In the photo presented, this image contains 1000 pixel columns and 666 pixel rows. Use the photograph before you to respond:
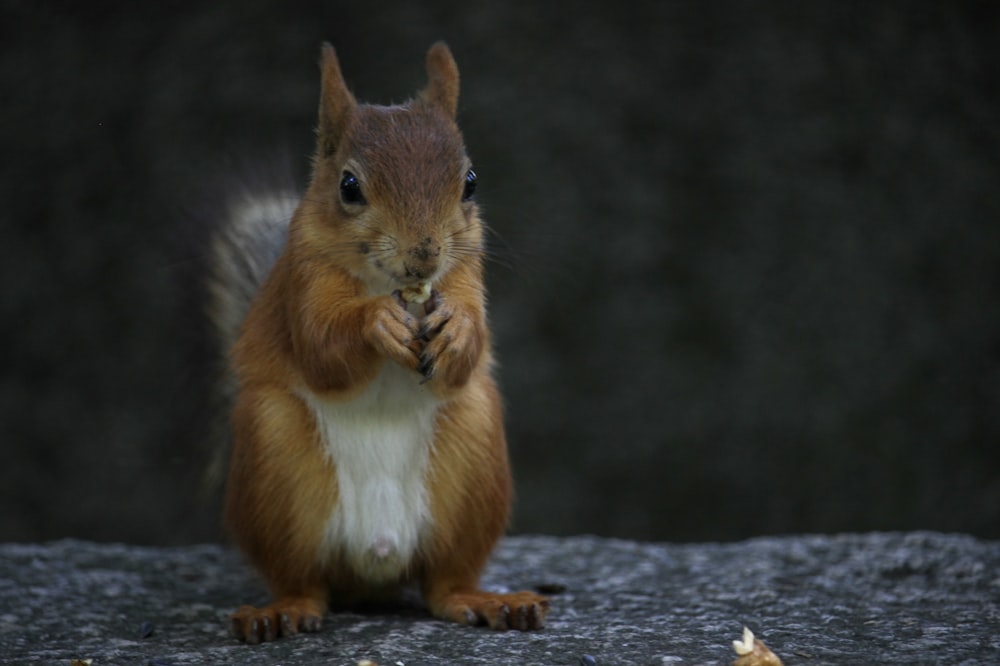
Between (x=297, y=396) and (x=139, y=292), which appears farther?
(x=139, y=292)

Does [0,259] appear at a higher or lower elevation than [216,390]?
higher

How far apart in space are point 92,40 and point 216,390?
1.32 m

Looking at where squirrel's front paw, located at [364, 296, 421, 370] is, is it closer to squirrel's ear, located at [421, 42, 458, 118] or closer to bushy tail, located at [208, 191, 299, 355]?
squirrel's ear, located at [421, 42, 458, 118]

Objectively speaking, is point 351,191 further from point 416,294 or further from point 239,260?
point 239,260

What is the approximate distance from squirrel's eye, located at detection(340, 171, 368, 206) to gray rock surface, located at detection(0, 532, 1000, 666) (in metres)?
0.61

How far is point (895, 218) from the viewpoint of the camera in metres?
3.72

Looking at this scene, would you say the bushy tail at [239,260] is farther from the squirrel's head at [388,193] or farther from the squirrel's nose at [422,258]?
the squirrel's nose at [422,258]

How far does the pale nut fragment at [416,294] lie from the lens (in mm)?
2027

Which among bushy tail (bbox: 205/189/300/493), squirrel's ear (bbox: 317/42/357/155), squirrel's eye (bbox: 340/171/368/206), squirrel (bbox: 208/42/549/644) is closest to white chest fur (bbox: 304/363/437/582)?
squirrel (bbox: 208/42/549/644)

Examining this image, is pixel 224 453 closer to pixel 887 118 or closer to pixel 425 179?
pixel 425 179

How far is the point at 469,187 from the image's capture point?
2.12 metres

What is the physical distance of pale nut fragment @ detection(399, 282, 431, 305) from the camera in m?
2.03

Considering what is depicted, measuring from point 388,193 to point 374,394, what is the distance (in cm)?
30

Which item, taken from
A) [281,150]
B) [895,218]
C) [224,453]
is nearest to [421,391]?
[224,453]
